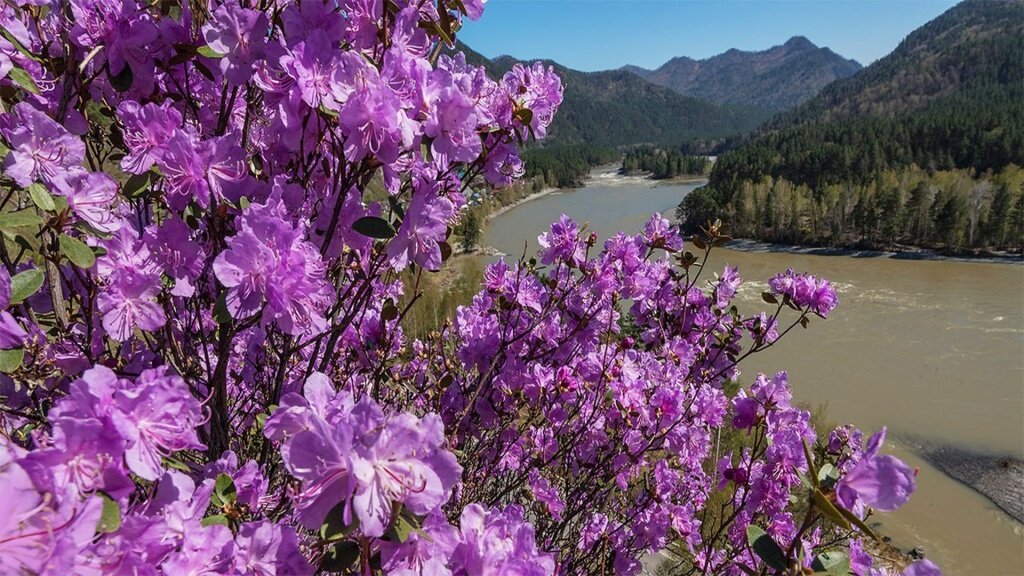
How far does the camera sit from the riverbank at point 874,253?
25.9 metres

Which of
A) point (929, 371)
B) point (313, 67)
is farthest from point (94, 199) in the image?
point (929, 371)

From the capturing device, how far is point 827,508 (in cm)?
73

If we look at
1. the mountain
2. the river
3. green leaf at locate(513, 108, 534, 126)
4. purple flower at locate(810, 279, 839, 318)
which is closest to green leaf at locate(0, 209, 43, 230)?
green leaf at locate(513, 108, 534, 126)

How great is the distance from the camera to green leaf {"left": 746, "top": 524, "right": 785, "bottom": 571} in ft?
2.74

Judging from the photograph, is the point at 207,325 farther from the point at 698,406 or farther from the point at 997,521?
the point at 997,521

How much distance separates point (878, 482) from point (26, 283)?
142 cm

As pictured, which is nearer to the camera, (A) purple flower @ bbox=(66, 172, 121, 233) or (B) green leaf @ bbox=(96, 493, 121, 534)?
(B) green leaf @ bbox=(96, 493, 121, 534)

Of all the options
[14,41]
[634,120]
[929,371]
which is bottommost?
[929,371]

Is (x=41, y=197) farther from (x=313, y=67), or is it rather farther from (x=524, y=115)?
(x=524, y=115)

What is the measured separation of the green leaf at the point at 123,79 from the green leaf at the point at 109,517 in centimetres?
90

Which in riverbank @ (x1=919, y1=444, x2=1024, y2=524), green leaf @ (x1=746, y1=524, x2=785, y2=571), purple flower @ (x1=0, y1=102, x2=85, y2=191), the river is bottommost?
riverbank @ (x1=919, y1=444, x2=1024, y2=524)

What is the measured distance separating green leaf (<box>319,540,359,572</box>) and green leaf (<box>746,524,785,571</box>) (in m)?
0.58

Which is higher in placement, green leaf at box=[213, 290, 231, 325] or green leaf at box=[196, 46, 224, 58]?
green leaf at box=[196, 46, 224, 58]

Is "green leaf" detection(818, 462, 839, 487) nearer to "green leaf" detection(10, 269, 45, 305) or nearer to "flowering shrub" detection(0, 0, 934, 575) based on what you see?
"flowering shrub" detection(0, 0, 934, 575)
